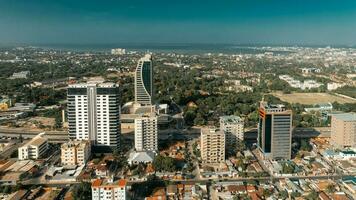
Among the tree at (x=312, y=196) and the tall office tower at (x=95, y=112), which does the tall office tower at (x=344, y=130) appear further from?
the tall office tower at (x=95, y=112)

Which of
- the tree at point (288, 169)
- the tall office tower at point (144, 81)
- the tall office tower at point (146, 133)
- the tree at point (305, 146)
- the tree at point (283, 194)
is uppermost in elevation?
the tall office tower at point (144, 81)

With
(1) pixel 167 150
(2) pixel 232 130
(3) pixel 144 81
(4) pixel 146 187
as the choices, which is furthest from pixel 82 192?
(3) pixel 144 81

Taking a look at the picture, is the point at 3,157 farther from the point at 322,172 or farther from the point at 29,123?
the point at 322,172

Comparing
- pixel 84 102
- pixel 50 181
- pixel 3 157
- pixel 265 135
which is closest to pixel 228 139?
pixel 265 135

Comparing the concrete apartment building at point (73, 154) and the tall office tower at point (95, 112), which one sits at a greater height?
the tall office tower at point (95, 112)

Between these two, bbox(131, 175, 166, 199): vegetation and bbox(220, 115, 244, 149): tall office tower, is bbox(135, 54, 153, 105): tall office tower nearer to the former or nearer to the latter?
bbox(220, 115, 244, 149): tall office tower

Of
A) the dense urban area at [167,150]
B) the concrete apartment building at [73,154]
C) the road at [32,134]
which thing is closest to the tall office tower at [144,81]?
the dense urban area at [167,150]

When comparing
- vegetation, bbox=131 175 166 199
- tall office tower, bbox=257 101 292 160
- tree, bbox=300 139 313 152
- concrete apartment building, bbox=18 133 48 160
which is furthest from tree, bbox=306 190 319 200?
concrete apartment building, bbox=18 133 48 160
